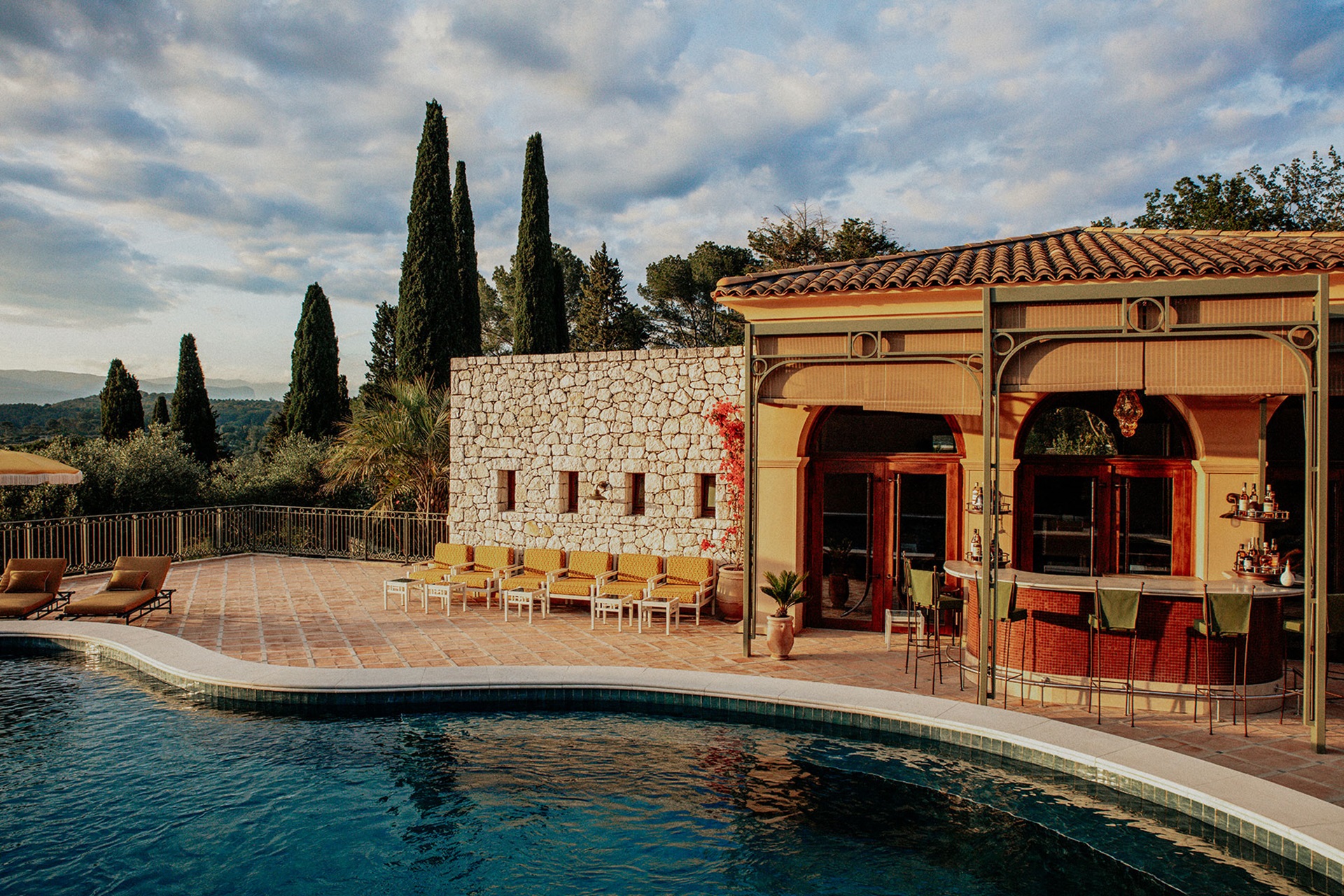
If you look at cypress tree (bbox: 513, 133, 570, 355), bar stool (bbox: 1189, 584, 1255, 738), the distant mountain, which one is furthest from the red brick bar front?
the distant mountain

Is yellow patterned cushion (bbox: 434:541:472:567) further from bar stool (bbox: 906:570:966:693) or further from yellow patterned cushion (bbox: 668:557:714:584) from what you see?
bar stool (bbox: 906:570:966:693)

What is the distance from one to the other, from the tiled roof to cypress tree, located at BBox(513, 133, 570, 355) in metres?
19.2

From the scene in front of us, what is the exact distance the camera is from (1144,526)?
10266mm

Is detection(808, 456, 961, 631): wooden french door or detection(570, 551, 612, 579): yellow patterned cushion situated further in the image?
detection(570, 551, 612, 579): yellow patterned cushion

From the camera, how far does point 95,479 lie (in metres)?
17.9

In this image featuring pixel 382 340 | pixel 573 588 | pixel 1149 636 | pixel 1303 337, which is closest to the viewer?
pixel 1303 337

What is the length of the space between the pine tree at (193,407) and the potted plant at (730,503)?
1038 inches

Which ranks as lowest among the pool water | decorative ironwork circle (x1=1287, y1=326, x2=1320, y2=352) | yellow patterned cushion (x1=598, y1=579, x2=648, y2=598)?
the pool water

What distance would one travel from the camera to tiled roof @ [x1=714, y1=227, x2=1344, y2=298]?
832cm

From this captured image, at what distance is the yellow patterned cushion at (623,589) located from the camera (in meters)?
11.9

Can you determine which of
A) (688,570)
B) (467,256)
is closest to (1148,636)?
(688,570)

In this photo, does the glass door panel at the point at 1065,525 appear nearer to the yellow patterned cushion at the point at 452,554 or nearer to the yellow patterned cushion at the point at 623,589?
the yellow patterned cushion at the point at 623,589

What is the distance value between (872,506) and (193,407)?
1179 inches

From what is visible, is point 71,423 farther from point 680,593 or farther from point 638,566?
point 680,593
